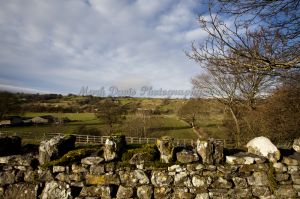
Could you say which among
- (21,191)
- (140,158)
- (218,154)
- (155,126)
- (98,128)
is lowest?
(98,128)

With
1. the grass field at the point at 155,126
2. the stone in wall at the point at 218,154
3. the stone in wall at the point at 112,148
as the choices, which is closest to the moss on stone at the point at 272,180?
the stone in wall at the point at 218,154

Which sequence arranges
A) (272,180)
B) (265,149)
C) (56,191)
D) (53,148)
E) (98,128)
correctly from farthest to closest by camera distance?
1. (98,128)
2. (53,148)
3. (265,149)
4. (56,191)
5. (272,180)

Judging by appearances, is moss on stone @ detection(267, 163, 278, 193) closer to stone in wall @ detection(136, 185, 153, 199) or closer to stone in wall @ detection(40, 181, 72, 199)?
stone in wall @ detection(136, 185, 153, 199)

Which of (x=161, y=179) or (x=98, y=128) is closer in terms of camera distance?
(x=161, y=179)

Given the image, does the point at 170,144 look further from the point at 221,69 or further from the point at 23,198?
the point at 23,198

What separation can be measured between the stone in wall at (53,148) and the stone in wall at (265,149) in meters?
3.43

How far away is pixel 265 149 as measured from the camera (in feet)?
14.4

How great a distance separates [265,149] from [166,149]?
1.71m

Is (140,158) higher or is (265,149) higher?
(265,149)

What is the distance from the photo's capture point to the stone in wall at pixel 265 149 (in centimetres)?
425

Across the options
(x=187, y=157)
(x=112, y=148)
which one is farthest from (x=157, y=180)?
(x=112, y=148)

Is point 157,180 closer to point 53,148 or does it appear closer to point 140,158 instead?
point 140,158

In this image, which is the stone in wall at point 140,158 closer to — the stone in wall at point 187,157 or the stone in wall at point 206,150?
the stone in wall at point 187,157

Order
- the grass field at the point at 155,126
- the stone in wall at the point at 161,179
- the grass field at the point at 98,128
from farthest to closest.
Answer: the grass field at the point at 98,128, the grass field at the point at 155,126, the stone in wall at the point at 161,179
